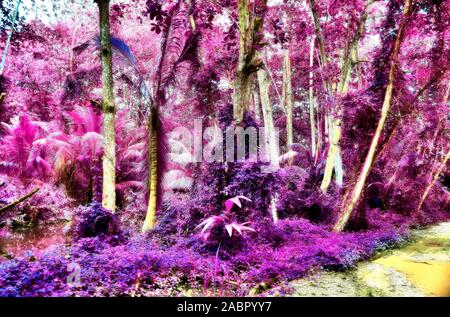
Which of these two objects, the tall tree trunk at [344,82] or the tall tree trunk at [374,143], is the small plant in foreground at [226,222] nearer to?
the tall tree trunk at [374,143]

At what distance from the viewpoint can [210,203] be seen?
16.9ft

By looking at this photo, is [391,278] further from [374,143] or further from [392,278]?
[374,143]

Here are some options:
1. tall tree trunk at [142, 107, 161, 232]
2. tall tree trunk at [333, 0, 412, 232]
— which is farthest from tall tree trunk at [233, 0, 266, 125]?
tall tree trunk at [333, 0, 412, 232]

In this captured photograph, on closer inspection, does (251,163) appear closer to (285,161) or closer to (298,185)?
(298,185)

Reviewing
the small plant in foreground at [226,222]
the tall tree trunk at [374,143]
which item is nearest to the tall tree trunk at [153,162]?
the small plant in foreground at [226,222]

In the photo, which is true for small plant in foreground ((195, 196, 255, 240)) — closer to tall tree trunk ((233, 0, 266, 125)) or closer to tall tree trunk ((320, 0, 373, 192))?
tall tree trunk ((233, 0, 266, 125))

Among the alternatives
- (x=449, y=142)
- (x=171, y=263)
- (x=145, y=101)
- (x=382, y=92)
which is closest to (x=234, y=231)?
(x=171, y=263)

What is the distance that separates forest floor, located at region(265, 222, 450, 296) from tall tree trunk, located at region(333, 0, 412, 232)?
115 centimetres

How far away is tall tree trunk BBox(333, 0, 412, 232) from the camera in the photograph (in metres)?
5.76

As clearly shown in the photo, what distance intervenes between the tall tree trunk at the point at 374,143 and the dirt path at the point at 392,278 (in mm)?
1180

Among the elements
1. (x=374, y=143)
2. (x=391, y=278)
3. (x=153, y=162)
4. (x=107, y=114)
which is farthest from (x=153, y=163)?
(x=391, y=278)

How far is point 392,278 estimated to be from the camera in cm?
414

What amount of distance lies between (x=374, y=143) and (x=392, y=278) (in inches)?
114
